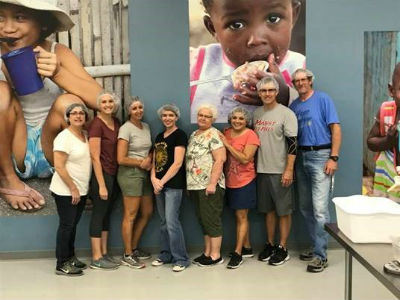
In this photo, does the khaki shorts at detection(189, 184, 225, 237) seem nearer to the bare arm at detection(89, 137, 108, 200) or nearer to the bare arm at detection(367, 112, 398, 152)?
the bare arm at detection(89, 137, 108, 200)

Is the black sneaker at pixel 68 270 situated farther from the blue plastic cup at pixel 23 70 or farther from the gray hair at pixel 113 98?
the blue plastic cup at pixel 23 70

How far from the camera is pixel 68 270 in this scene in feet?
11.4

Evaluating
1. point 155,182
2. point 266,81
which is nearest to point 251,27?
point 266,81

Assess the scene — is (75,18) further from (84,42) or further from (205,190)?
(205,190)

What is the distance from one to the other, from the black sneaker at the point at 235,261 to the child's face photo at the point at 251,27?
1704 mm

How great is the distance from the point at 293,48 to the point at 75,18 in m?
1.97

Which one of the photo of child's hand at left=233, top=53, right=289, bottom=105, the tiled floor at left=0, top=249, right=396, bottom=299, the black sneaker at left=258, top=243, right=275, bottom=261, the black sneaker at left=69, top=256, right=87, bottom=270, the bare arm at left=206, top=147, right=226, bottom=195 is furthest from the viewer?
the photo of child's hand at left=233, top=53, right=289, bottom=105

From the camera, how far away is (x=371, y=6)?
153 inches

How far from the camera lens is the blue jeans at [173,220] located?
11.6ft

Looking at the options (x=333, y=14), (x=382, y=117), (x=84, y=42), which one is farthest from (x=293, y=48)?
(x=84, y=42)

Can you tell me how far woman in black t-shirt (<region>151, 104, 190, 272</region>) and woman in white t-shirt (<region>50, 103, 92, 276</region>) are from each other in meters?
0.58

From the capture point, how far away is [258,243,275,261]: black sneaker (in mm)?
3763

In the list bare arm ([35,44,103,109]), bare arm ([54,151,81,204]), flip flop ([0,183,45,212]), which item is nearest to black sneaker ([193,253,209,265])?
bare arm ([54,151,81,204])

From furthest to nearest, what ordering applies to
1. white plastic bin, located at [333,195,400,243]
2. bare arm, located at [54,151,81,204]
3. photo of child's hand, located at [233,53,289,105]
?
1. photo of child's hand, located at [233,53,289,105]
2. bare arm, located at [54,151,81,204]
3. white plastic bin, located at [333,195,400,243]
